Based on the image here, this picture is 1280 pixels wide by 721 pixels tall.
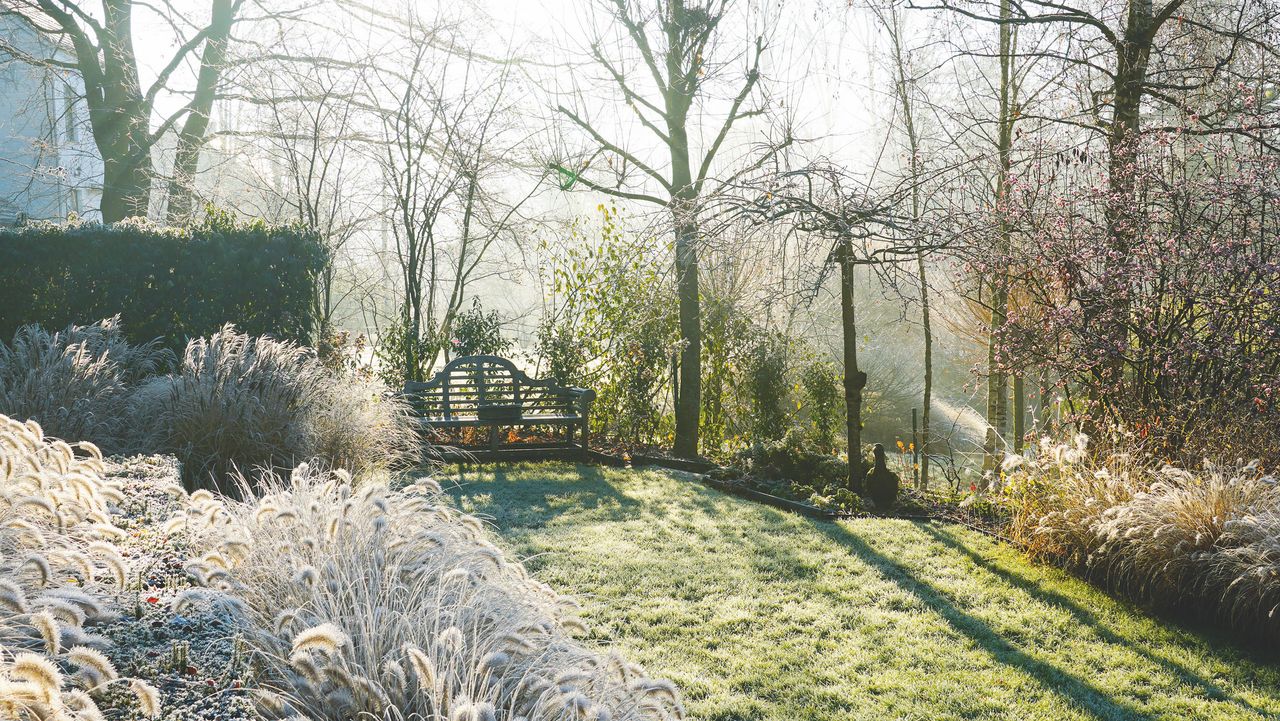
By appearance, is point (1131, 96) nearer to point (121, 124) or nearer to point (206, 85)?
point (206, 85)

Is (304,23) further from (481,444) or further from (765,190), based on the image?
(765,190)

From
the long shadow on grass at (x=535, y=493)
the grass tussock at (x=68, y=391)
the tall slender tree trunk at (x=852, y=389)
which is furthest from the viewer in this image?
the tall slender tree trunk at (x=852, y=389)

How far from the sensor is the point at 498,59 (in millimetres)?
11398

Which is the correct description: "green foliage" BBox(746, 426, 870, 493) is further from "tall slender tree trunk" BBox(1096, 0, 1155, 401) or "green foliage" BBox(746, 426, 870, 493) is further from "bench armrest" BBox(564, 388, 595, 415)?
"tall slender tree trunk" BBox(1096, 0, 1155, 401)

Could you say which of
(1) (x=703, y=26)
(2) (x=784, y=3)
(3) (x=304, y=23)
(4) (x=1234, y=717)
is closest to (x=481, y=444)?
(1) (x=703, y=26)

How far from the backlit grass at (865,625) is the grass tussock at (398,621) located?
3.18 ft

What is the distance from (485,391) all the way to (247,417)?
3.58m

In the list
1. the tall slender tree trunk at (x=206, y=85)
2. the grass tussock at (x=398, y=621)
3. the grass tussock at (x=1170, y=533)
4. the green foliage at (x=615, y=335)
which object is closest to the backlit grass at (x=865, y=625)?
the grass tussock at (x=1170, y=533)

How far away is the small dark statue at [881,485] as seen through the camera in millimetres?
6832

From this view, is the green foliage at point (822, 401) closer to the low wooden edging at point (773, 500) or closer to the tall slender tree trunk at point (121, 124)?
the low wooden edging at point (773, 500)

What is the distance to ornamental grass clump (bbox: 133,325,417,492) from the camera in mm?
5648

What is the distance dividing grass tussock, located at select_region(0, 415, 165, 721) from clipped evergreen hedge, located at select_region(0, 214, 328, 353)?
476cm

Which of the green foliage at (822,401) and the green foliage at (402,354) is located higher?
the green foliage at (402,354)

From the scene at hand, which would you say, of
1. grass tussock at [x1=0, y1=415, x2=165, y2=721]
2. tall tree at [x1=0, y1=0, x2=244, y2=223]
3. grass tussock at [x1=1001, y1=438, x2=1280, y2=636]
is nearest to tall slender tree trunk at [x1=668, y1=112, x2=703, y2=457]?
grass tussock at [x1=1001, y1=438, x2=1280, y2=636]
